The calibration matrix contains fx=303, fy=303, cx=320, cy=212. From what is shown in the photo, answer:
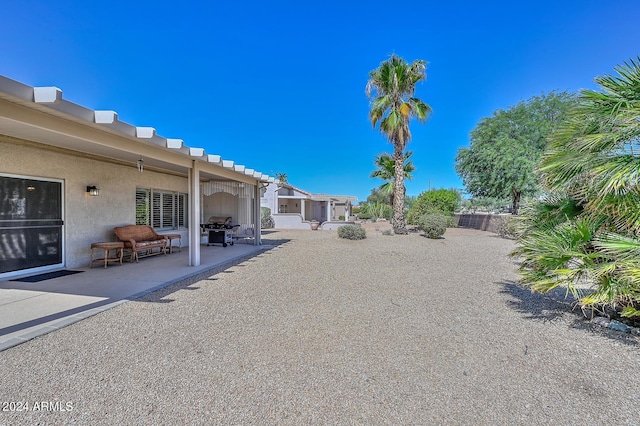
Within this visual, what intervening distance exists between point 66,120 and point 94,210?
462 centimetres

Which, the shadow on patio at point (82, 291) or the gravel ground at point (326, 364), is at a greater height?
the shadow on patio at point (82, 291)

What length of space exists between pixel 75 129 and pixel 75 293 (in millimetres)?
2945

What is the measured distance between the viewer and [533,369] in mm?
3133

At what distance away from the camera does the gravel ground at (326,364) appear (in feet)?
7.93

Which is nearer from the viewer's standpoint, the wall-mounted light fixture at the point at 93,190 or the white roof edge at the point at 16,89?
the white roof edge at the point at 16,89

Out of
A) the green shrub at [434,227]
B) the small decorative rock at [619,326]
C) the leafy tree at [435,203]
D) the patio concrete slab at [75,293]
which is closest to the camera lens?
the patio concrete slab at [75,293]

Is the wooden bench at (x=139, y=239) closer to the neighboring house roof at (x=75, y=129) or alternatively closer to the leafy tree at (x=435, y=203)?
the neighboring house roof at (x=75, y=129)

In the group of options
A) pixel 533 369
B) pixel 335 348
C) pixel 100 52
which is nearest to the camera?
pixel 533 369

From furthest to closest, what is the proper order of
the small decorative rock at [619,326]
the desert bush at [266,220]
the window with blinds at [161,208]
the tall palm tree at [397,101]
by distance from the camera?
the desert bush at [266,220], the tall palm tree at [397,101], the window with blinds at [161,208], the small decorative rock at [619,326]

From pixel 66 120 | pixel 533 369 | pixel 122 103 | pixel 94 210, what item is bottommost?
pixel 533 369

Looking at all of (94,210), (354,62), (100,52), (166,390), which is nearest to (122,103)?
(100,52)

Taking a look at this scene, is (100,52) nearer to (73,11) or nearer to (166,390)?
(73,11)

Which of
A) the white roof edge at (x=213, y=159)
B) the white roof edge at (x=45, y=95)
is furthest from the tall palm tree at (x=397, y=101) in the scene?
the white roof edge at (x=45, y=95)

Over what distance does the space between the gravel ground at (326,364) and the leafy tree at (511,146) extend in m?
15.8
